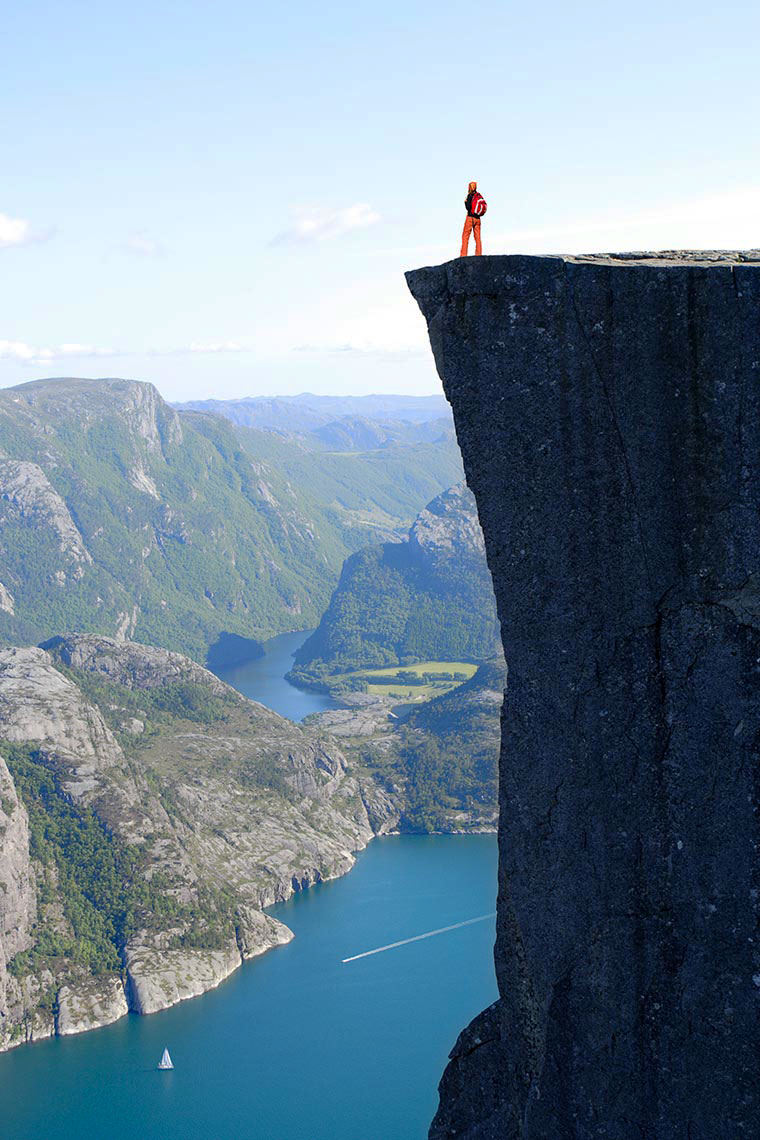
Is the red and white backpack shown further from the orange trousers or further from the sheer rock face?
the sheer rock face

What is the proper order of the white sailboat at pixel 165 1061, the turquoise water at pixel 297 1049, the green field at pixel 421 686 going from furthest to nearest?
the green field at pixel 421 686
the white sailboat at pixel 165 1061
the turquoise water at pixel 297 1049

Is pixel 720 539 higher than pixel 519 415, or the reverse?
pixel 519 415

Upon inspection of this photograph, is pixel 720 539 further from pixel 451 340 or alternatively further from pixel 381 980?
pixel 381 980

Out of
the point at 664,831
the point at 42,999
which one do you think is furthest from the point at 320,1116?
the point at 664,831

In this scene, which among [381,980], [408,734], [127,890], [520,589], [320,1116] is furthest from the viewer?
[408,734]

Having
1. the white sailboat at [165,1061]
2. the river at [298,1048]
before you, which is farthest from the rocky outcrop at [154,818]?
the white sailboat at [165,1061]

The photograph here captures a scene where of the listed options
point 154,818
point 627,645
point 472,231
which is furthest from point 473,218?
point 154,818

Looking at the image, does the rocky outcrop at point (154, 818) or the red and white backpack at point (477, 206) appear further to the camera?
the rocky outcrop at point (154, 818)

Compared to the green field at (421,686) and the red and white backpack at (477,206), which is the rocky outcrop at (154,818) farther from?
the red and white backpack at (477,206)
